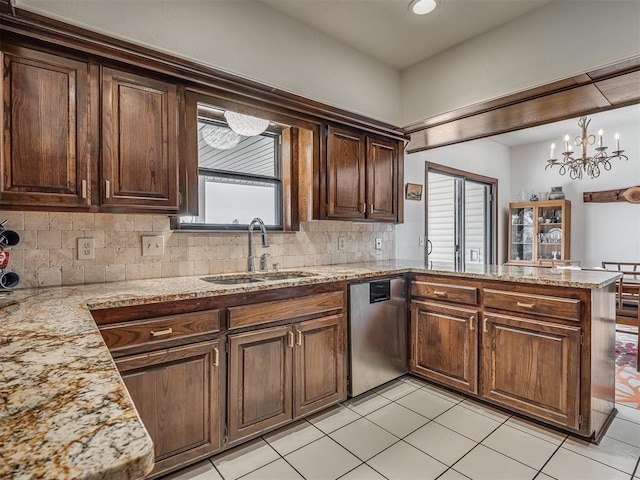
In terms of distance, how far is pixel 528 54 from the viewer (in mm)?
2471

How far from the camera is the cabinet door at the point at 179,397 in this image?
1.63 meters

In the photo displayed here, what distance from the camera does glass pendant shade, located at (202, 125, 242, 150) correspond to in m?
2.57

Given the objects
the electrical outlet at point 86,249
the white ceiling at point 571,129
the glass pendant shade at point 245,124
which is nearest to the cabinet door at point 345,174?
the glass pendant shade at point 245,124

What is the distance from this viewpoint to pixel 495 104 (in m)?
2.70

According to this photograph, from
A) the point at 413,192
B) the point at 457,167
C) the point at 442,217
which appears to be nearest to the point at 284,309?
the point at 413,192

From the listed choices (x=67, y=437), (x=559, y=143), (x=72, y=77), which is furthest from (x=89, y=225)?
(x=559, y=143)

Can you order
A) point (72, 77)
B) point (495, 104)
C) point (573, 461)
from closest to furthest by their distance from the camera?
point (72, 77) → point (573, 461) → point (495, 104)

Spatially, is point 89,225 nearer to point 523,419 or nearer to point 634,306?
point 523,419

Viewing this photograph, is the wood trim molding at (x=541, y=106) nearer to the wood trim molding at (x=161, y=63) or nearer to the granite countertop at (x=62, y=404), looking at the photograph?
the wood trim molding at (x=161, y=63)

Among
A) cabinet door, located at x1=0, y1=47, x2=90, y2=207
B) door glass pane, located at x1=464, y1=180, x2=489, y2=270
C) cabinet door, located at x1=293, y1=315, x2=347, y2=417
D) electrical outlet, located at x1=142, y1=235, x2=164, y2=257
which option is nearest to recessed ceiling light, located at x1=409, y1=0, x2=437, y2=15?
cabinet door, located at x1=0, y1=47, x2=90, y2=207

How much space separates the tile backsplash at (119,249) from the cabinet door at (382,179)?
0.67 meters

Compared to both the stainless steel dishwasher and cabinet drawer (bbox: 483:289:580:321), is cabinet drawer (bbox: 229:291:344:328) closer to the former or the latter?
the stainless steel dishwasher

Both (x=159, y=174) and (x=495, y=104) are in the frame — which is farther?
(x=495, y=104)

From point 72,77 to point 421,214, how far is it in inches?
131
